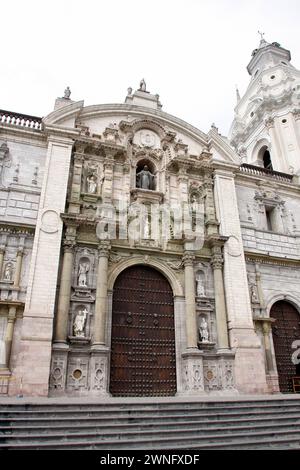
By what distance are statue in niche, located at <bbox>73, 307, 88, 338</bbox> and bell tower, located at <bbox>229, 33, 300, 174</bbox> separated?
49.4ft

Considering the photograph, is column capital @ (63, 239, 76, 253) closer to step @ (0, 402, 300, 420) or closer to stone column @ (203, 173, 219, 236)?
stone column @ (203, 173, 219, 236)

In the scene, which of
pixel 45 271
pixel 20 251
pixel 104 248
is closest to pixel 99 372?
pixel 45 271

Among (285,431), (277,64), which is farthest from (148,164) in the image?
(277,64)

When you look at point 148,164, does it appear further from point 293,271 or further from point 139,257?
point 293,271

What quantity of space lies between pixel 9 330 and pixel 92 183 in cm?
666

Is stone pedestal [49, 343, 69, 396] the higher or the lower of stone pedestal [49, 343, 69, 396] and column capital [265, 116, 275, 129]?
the lower

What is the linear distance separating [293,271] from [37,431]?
13.3 m

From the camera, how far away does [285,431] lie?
7516mm

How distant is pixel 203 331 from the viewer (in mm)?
12953

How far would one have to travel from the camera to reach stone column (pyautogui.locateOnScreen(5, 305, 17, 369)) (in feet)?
34.1

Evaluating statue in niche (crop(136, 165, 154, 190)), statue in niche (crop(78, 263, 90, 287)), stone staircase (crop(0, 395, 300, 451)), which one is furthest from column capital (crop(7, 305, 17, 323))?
statue in niche (crop(136, 165, 154, 190))

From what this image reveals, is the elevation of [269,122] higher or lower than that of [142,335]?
higher

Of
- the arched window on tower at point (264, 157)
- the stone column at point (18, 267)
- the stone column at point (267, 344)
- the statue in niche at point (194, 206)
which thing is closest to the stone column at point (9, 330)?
the stone column at point (18, 267)

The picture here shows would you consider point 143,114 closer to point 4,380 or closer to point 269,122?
point 269,122
